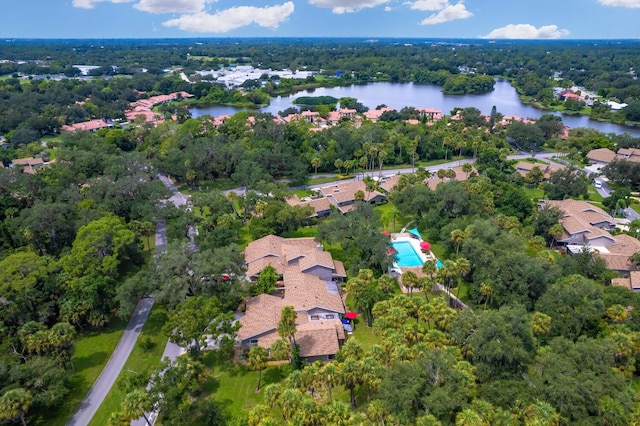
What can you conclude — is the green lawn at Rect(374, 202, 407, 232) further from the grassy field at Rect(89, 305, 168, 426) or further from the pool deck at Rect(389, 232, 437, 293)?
the grassy field at Rect(89, 305, 168, 426)

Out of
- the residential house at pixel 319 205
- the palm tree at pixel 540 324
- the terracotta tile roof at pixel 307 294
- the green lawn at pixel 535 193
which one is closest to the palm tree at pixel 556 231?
the green lawn at pixel 535 193

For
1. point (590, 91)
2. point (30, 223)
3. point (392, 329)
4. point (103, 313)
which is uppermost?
point (590, 91)

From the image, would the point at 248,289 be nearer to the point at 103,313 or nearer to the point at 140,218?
the point at 103,313

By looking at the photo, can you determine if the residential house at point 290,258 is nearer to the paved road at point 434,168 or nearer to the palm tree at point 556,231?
the paved road at point 434,168

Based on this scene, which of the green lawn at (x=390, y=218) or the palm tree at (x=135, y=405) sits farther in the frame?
the green lawn at (x=390, y=218)

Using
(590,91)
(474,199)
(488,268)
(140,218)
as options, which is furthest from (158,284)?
(590,91)

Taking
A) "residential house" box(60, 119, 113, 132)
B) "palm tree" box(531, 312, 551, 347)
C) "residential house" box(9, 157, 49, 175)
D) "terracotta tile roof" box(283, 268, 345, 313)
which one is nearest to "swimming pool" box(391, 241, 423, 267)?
"terracotta tile roof" box(283, 268, 345, 313)
